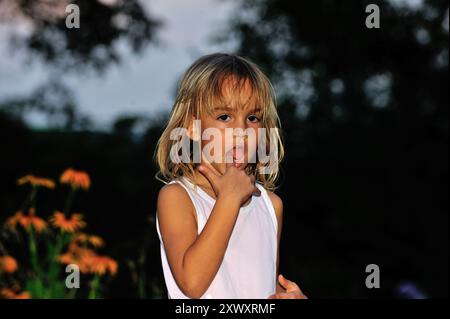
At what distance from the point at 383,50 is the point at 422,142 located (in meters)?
2.84

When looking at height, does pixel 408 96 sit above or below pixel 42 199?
above

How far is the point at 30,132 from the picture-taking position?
14.2 m

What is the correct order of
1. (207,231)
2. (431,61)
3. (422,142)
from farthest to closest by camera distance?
(431,61)
(422,142)
(207,231)

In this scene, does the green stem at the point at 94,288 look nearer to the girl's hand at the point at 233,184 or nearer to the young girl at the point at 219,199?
the young girl at the point at 219,199

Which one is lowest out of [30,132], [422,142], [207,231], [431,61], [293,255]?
[207,231]

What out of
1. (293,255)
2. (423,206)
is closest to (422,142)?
(423,206)

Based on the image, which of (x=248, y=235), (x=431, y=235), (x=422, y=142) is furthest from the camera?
(x=422, y=142)

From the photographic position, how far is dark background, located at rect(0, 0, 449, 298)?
10688 millimetres

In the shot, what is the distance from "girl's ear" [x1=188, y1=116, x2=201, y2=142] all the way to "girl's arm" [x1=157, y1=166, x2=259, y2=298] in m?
0.27

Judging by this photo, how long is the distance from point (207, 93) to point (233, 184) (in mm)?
456

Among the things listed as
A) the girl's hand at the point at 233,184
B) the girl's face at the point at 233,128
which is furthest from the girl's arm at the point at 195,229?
the girl's face at the point at 233,128

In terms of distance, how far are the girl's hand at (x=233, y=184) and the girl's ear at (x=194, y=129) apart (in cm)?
29

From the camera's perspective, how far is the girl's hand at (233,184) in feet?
7.50

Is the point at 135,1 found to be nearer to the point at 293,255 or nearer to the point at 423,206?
the point at 293,255
